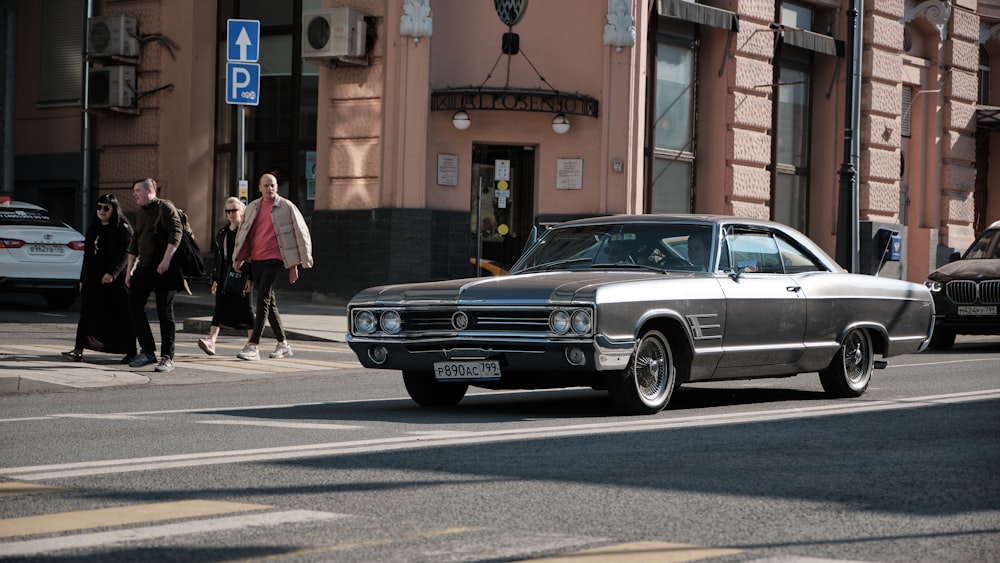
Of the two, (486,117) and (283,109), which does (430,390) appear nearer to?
(486,117)

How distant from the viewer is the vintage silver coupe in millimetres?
9938

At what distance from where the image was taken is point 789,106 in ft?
101

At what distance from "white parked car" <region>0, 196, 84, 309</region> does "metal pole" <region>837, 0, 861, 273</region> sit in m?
11.2

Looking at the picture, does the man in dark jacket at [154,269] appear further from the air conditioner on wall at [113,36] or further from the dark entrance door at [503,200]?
the air conditioner on wall at [113,36]

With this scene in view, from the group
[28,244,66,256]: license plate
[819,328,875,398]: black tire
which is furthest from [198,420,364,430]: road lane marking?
[28,244,66,256]: license plate

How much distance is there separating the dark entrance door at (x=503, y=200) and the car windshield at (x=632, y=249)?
14.5m

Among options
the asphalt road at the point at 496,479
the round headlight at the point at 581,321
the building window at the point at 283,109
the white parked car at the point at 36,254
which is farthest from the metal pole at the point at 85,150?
the round headlight at the point at 581,321

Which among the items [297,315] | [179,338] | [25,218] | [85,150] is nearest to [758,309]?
[179,338]

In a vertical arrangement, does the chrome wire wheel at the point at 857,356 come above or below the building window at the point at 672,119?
below

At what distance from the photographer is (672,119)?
91.6 feet

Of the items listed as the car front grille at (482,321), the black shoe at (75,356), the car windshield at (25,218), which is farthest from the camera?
the car windshield at (25,218)

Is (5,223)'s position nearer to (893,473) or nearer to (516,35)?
(516,35)

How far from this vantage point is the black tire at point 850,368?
39.6 ft

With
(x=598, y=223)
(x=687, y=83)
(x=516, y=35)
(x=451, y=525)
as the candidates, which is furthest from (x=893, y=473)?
(x=687, y=83)
